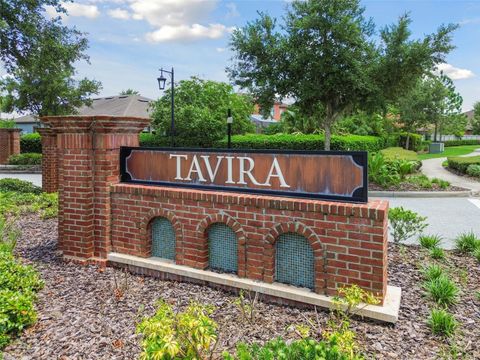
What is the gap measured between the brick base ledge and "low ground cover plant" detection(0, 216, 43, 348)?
1.02 metres

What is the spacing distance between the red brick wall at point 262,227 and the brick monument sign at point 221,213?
0.01 metres

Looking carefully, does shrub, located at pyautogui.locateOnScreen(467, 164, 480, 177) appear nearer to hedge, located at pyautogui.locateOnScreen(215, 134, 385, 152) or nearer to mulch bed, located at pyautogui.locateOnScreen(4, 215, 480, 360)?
hedge, located at pyautogui.locateOnScreen(215, 134, 385, 152)

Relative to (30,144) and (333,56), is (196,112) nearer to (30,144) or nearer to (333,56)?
(333,56)

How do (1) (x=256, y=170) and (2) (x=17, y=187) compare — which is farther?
(2) (x=17, y=187)

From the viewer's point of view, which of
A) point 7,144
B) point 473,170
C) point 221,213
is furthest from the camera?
point 7,144

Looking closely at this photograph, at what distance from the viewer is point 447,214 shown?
967 centimetres

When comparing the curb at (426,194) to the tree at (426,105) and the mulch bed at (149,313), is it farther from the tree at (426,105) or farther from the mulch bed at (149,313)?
the tree at (426,105)

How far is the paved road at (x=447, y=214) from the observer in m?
7.68

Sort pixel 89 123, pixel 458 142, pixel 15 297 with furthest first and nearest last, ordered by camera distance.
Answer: pixel 458 142 < pixel 89 123 < pixel 15 297

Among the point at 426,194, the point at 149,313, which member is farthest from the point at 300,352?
the point at 426,194

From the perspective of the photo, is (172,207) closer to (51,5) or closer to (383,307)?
(383,307)

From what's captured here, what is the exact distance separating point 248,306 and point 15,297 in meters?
2.14

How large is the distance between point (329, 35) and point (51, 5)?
34.9 feet

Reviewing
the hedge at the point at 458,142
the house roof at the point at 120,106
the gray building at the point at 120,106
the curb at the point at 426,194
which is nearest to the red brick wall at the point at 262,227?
the curb at the point at 426,194
